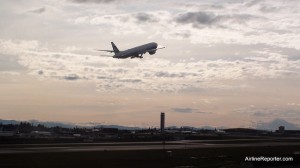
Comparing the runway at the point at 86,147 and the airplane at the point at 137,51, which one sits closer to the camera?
the runway at the point at 86,147

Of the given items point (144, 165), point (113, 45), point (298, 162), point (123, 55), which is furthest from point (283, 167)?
point (113, 45)

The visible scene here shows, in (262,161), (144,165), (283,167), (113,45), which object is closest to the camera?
(283,167)

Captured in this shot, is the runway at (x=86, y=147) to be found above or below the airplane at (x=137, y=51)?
below

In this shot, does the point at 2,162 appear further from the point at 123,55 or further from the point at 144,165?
the point at 123,55

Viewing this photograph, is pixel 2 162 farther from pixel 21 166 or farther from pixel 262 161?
pixel 262 161

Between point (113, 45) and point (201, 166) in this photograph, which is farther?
point (113, 45)

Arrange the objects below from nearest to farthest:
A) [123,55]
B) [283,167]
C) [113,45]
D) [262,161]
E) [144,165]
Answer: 1. [283,167]
2. [262,161]
3. [144,165]
4. [123,55]
5. [113,45]

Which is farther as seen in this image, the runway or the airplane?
the airplane

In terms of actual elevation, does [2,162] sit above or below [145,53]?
below

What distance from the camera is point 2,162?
5984 cm

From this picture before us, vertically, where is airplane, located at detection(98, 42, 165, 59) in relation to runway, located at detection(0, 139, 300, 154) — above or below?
above

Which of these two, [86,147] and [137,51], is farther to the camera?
[137,51]

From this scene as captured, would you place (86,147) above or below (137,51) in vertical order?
below

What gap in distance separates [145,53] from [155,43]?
4.51 metres
